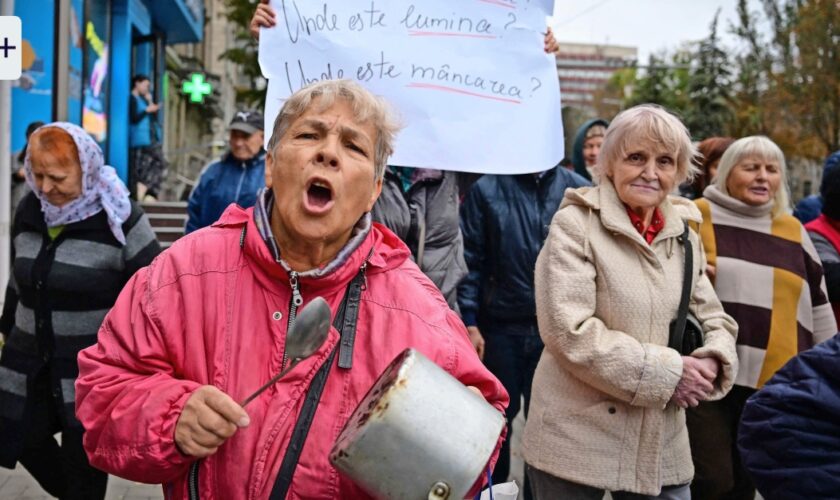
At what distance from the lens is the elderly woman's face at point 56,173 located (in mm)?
3541

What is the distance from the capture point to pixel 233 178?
215 inches

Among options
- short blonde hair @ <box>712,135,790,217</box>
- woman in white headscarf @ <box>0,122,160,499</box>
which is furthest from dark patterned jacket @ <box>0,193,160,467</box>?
short blonde hair @ <box>712,135,790,217</box>

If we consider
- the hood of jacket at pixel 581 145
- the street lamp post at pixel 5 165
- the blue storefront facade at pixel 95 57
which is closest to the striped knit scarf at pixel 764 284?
the hood of jacket at pixel 581 145

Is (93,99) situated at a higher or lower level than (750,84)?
lower

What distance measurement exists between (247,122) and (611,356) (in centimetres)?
355

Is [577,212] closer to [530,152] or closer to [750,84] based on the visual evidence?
[530,152]

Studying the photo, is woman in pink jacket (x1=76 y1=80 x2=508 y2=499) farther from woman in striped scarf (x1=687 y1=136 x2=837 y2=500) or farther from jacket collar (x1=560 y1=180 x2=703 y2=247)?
woman in striped scarf (x1=687 y1=136 x2=837 y2=500)

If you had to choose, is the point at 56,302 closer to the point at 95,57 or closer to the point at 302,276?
the point at 302,276

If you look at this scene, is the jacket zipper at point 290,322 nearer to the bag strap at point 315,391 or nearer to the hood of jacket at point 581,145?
the bag strap at point 315,391

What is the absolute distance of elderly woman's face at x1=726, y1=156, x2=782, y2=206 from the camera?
3781 mm

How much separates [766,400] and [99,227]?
2766 millimetres

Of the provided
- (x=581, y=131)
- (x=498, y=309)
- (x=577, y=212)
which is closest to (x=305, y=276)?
(x=577, y=212)

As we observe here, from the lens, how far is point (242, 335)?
1.83m

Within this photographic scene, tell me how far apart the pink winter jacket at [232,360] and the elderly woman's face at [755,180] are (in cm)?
227
